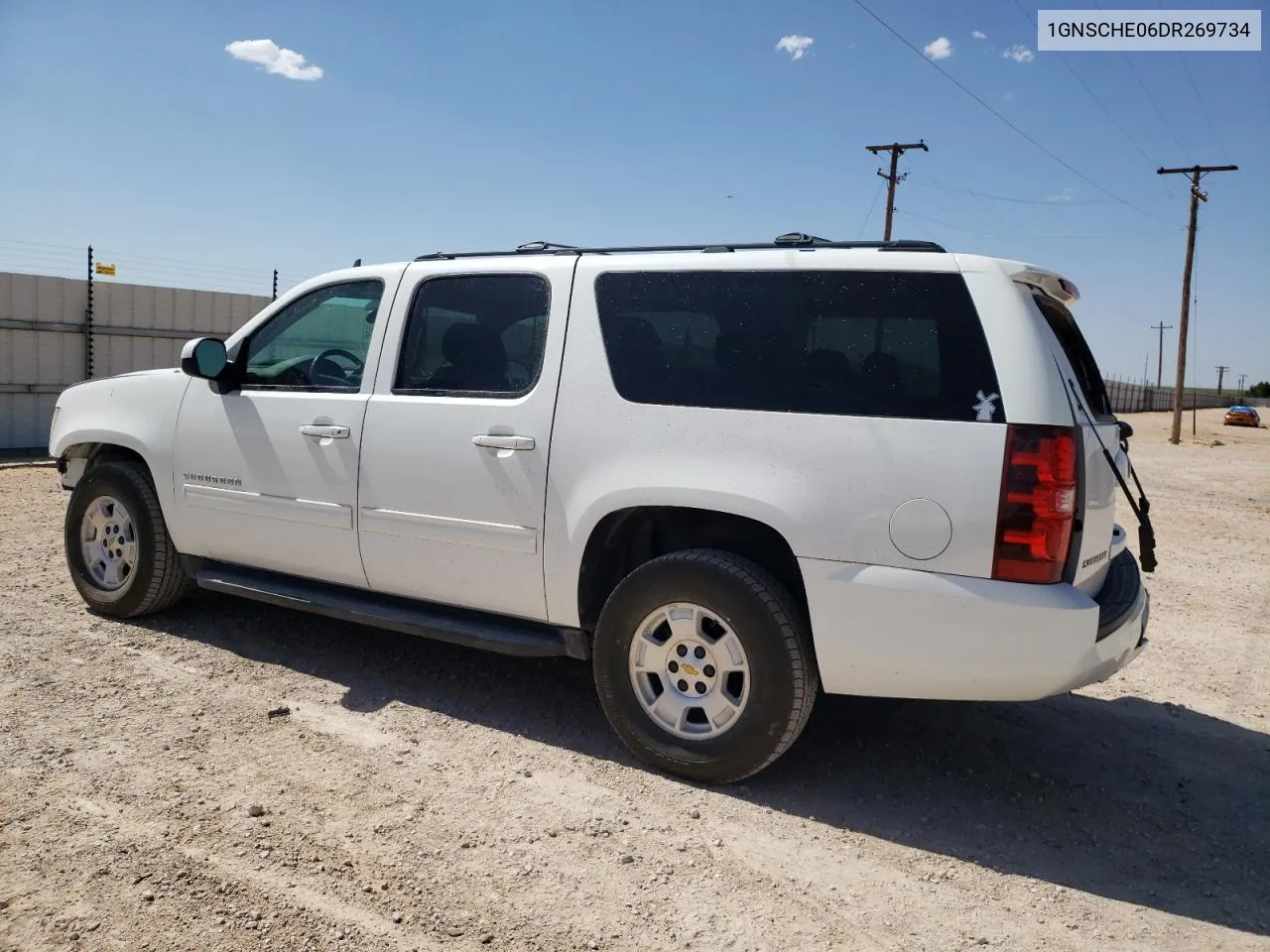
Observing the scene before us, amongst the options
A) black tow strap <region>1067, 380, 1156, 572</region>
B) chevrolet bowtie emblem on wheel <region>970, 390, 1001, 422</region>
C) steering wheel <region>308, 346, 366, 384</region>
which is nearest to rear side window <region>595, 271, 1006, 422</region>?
chevrolet bowtie emblem on wheel <region>970, 390, 1001, 422</region>

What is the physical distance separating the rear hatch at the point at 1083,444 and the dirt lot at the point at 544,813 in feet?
3.06

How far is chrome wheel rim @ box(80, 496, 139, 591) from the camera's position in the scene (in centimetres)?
525

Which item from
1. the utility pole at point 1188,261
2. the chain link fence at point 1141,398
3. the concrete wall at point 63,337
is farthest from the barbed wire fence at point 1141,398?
the concrete wall at point 63,337

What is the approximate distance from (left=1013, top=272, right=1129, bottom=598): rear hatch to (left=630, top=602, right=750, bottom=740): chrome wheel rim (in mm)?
1198

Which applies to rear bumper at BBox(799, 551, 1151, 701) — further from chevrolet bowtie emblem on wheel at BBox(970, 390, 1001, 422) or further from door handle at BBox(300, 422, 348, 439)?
door handle at BBox(300, 422, 348, 439)

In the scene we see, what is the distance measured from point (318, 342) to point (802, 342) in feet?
8.37

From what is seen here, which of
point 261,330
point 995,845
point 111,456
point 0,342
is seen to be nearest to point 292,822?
point 995,845

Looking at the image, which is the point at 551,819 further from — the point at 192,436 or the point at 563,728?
the point at 192,436

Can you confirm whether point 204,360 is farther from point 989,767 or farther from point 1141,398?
point 1141,398

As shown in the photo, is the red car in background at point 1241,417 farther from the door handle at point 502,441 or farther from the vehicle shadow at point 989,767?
the door handle at point 502,441

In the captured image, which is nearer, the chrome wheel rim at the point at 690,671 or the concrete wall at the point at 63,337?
the chrome wheel rim at the point at 690,671

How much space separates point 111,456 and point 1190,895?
18.0 ft

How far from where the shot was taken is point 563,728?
4.14m

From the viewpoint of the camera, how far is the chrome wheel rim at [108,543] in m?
5.25
